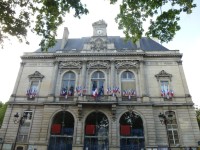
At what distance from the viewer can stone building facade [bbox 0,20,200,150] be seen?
67.1 ft

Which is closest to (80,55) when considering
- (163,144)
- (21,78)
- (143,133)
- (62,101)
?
(62,101)

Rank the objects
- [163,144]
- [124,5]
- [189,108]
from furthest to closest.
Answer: [189,108] < [163,144] < [124,5]

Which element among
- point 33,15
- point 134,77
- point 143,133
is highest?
point 134,77

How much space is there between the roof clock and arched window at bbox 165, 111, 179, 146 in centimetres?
1399

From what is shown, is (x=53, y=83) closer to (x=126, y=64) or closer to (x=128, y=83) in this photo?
(x=128, y=83)

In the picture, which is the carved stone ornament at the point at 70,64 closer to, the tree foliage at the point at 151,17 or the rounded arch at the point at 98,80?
the rounded arch at the point at 98,80

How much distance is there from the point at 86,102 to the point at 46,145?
240 inches

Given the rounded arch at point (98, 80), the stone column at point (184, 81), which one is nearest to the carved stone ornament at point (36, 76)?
the rounded arch at point (98, 80)

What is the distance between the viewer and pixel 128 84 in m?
23.6

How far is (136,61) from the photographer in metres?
24.5

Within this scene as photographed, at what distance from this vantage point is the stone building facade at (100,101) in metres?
20.5

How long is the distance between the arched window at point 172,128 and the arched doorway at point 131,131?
9.50ft

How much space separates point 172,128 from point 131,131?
14.5 ft

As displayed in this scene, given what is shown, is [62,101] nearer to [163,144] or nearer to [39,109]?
[39,109]
